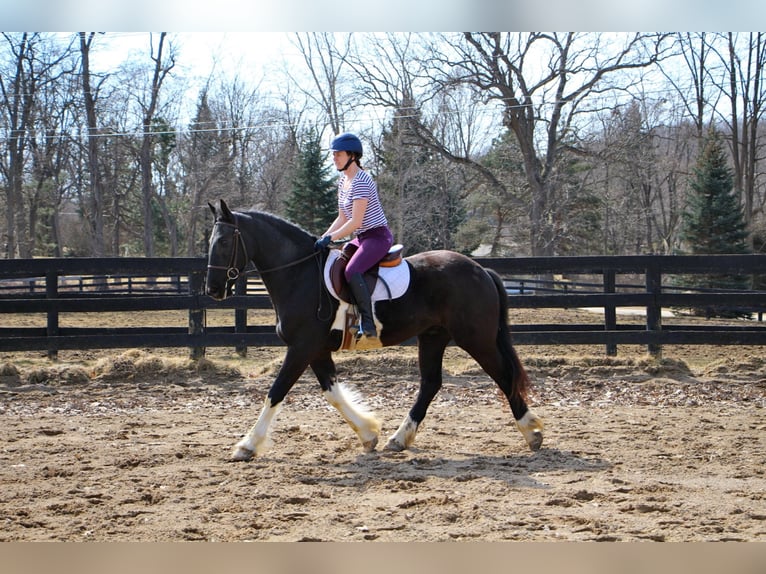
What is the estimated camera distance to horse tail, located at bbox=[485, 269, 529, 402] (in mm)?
6215

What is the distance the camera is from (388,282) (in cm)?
611

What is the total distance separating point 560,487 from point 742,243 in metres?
22.9

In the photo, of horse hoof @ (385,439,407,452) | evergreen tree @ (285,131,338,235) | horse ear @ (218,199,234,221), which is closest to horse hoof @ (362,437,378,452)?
horse hoof @ (385,439,407,452)

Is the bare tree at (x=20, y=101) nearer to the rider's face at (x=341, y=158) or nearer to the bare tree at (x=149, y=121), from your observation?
the bare tree at (x=149, y=121)

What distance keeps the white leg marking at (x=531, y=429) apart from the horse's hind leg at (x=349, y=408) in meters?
1.21

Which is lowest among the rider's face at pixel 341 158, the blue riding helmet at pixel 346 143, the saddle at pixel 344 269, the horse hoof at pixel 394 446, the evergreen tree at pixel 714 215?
the horse hoof at pixel 394 446

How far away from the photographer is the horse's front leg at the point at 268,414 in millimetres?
5699

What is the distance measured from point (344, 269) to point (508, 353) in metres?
1.61

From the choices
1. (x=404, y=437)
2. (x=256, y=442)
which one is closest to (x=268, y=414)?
(x=256, y=442)

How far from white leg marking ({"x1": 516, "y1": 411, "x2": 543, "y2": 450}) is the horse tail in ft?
0.67

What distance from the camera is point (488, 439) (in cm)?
648

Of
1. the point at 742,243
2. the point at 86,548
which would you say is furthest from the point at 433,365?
the point at 742,243

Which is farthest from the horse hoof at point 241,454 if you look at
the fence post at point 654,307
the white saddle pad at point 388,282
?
the fence post at point 654,307

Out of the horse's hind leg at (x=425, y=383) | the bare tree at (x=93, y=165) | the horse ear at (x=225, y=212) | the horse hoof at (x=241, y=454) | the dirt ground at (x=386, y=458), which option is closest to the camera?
the dirt ground at (x=386, y=458)
